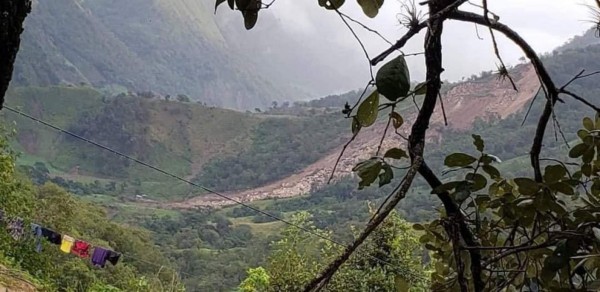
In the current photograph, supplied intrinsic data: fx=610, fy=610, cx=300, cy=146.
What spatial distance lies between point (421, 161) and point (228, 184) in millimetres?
34404

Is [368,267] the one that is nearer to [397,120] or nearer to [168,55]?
[397,120]

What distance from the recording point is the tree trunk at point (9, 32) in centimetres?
46

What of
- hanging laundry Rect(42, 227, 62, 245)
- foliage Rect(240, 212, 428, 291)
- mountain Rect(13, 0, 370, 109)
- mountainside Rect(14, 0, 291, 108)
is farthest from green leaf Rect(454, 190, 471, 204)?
mountainside Rect(14, 0, 291, 108)

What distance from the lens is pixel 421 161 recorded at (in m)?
0.41

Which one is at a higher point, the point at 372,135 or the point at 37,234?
the point at 372,135

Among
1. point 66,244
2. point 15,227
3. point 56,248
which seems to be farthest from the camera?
point 56,248

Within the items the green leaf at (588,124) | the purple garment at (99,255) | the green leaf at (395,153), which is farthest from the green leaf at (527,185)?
the purple garment at (99,255)

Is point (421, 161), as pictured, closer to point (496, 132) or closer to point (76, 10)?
point (496, 132)

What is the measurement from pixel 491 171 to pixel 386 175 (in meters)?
0.17

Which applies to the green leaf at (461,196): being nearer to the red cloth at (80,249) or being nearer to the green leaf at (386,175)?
the green leaf at (386,175)

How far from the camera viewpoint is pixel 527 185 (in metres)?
0.51

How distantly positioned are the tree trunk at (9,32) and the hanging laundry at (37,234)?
24.5ft

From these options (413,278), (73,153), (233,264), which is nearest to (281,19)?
(73,153)

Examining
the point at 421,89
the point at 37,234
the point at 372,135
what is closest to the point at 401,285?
the point at 421,89
